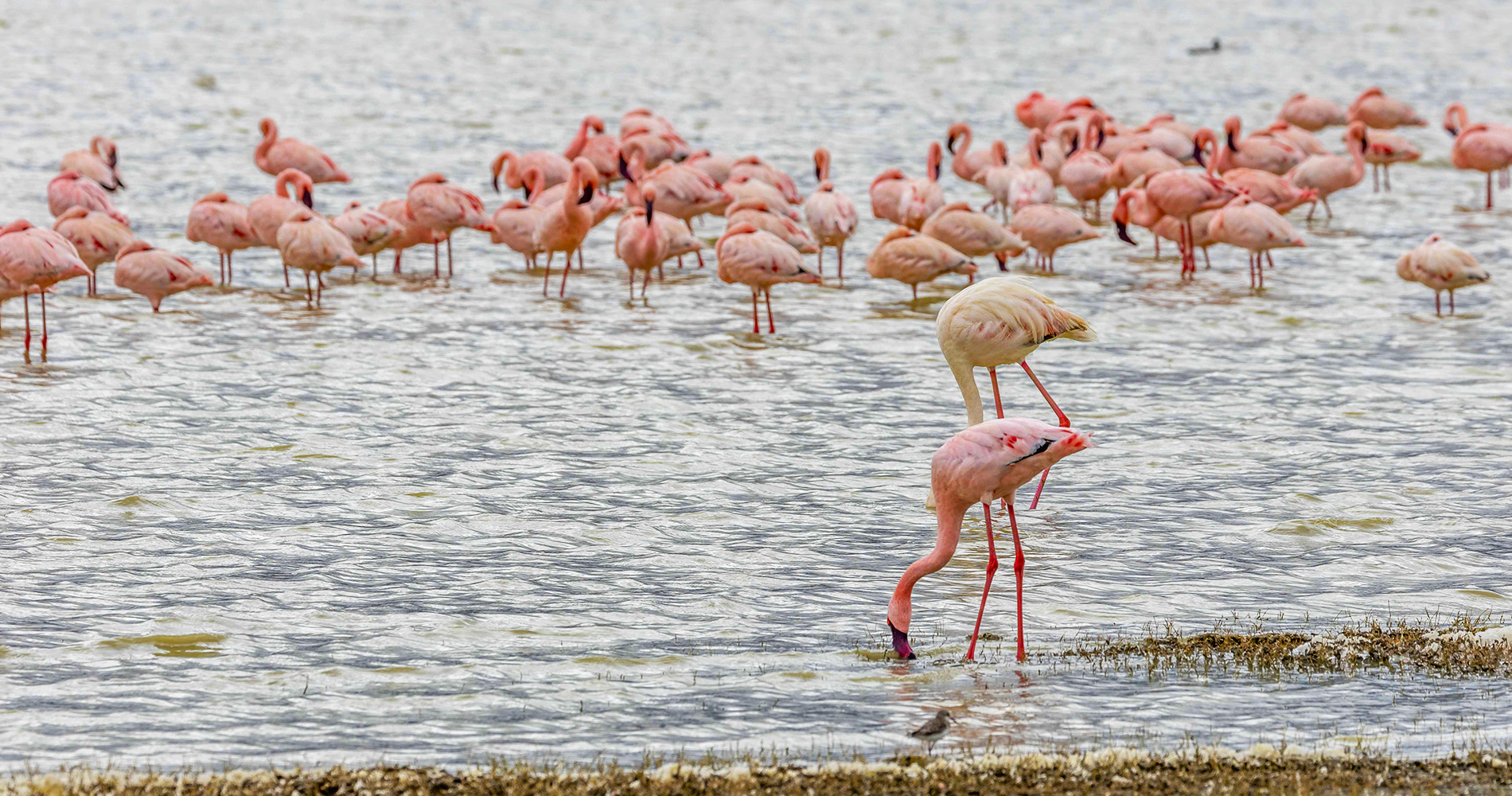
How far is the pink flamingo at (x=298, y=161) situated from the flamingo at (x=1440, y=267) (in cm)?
1136

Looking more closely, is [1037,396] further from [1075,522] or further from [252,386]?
[252,386]

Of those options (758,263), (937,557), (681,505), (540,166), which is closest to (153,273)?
(758,263)

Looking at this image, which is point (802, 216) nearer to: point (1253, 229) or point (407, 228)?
point (407, 228)

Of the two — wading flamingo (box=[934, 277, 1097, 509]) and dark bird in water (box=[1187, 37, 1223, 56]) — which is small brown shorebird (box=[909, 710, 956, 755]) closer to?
wading flamingo (box=[934, 277, 1097, 509])

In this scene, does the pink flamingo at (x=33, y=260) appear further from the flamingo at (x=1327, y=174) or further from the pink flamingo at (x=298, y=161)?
the flamingo at (x=1327, y=174)

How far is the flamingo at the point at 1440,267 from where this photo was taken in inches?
515

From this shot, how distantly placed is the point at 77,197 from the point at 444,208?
3482 millimetres

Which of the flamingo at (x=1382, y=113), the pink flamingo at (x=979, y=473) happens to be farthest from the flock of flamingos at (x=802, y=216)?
the flamingo at (x=1382, y=113)

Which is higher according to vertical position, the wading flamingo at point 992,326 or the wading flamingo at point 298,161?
the wading flamingo at point 298,161

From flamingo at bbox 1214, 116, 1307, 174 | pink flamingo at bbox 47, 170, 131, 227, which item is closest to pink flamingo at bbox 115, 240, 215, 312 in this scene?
pink flamingo at bbox 47, 170, 131, 227

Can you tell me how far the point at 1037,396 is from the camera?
11.2 m

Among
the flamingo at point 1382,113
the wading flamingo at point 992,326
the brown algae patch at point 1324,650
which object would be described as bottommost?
the brown algae patch at point 1324,650

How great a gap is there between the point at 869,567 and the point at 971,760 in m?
2.38

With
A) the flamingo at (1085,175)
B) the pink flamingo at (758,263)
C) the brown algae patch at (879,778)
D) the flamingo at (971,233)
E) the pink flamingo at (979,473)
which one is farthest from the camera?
the flamingo at (1085,175)
